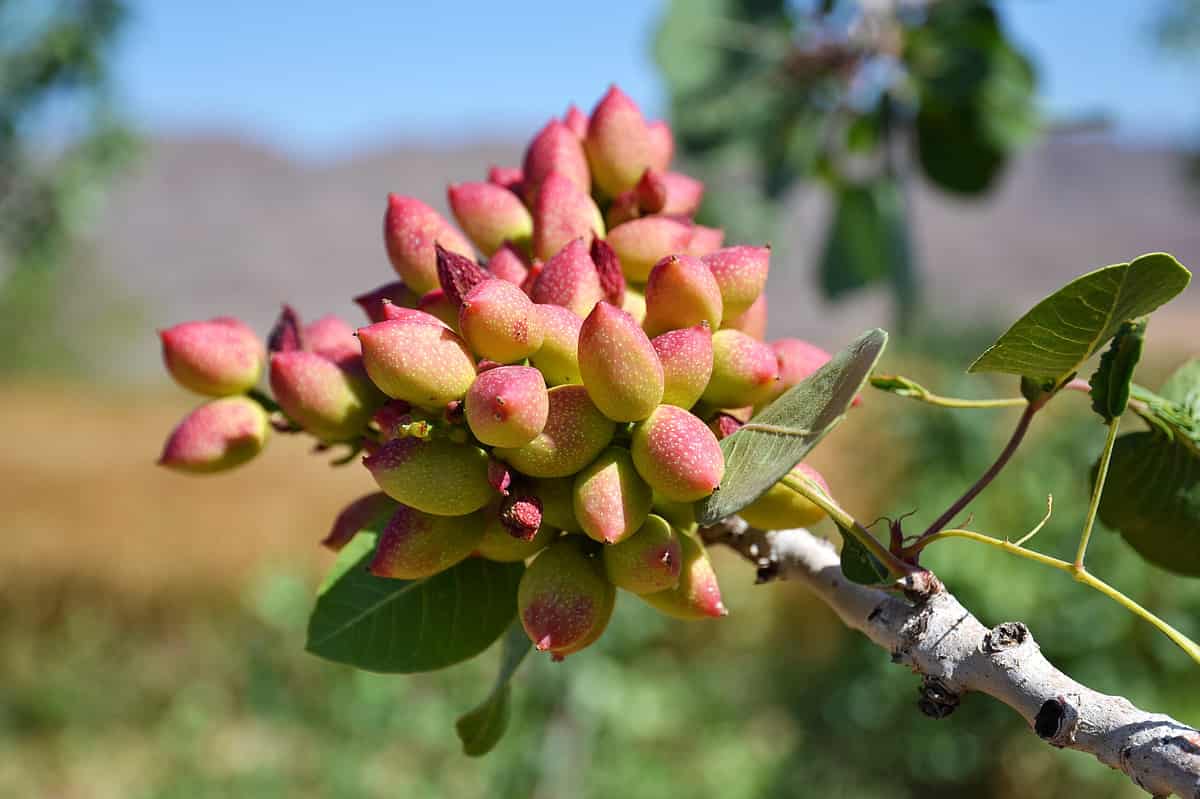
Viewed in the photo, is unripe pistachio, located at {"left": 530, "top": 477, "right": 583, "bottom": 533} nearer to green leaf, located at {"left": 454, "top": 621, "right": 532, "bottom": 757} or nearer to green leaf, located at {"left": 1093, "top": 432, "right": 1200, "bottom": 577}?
green leaf, located at {"left": 454, "top": 621, "right": 532, "bottom": 757}

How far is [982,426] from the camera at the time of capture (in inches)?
131

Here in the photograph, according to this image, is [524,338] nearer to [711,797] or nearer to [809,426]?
[809,426]

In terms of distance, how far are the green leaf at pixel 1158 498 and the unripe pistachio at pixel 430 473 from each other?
371mm

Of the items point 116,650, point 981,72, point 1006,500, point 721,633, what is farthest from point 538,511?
point 116,650

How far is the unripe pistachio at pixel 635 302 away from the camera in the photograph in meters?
0.56

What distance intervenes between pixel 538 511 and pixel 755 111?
1.35 m

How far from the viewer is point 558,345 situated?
50 cm

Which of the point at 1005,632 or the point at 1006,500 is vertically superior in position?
the point at 1005,632

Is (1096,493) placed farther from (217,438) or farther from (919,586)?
(217,438)

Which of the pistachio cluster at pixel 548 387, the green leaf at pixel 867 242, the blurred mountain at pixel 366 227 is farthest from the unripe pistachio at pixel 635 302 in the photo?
the blurred mountain at pixel 366 227

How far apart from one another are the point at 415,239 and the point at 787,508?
25 centimetres

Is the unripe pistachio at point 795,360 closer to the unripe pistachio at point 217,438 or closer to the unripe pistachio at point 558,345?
the unripe pistachio at point 558,345

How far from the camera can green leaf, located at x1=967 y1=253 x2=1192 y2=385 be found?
0.44 m

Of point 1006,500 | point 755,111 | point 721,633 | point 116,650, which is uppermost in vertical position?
point 755,111
